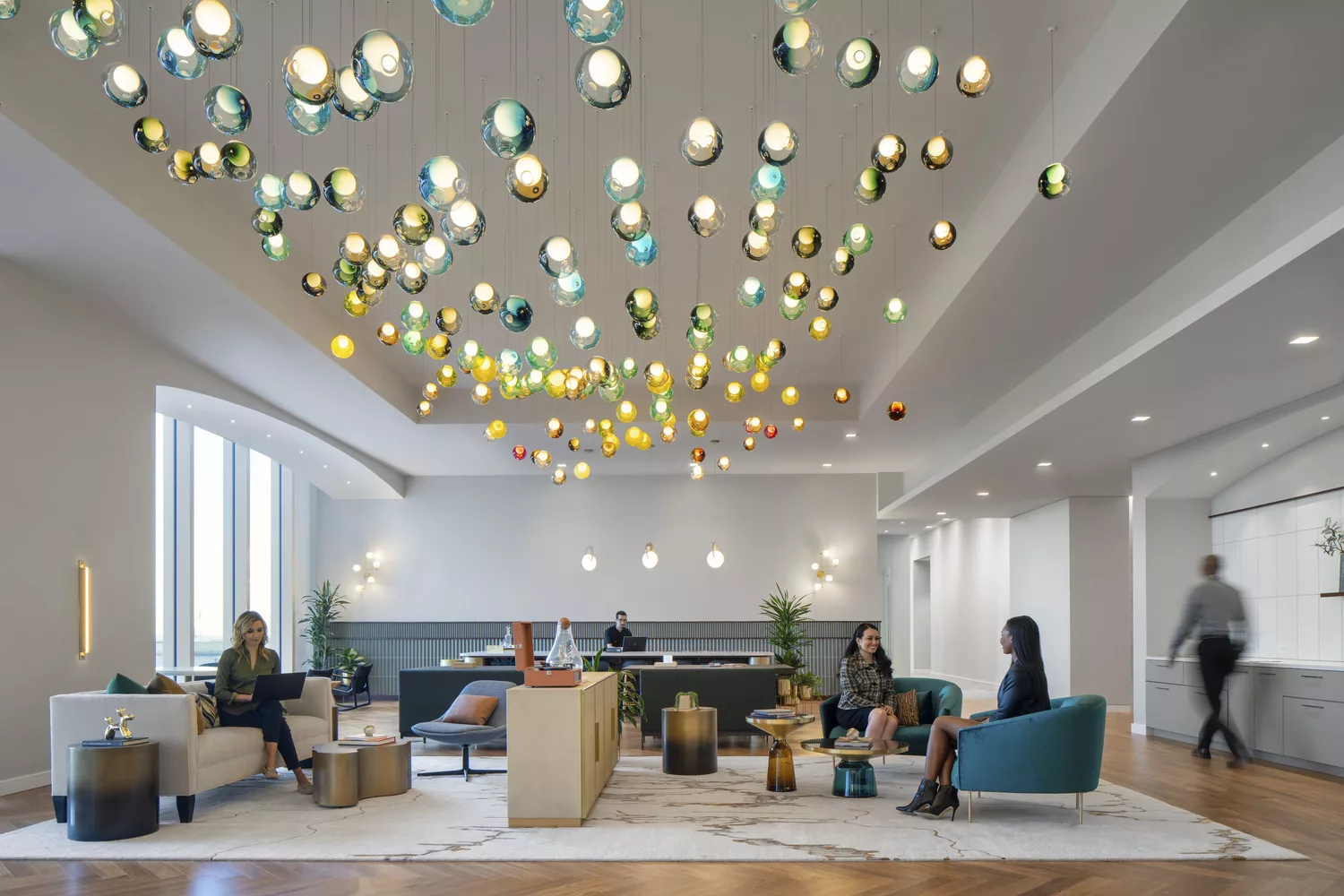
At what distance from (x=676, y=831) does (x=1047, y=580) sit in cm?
1044

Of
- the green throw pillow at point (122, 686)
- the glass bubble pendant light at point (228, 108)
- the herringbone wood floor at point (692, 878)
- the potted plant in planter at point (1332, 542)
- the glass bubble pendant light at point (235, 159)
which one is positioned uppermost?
the glass bubble pendant light at point (228, 108)

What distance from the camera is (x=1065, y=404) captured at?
336 inches

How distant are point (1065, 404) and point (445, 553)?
11135mm

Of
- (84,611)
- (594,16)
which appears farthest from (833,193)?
(84,611)

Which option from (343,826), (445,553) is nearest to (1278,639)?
(343,826)

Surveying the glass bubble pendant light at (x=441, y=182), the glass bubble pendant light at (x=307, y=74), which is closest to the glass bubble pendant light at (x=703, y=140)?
the glass bubble pendant light at (x=441, y=182)

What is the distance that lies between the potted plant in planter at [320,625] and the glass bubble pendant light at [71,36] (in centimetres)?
1425

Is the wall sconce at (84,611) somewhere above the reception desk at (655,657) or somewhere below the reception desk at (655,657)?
above

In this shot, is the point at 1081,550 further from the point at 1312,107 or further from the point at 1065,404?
the point at 1312,107

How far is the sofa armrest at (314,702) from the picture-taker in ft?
27.0

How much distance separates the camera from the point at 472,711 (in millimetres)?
8516

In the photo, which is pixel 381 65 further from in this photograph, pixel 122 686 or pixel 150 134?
pixel 122 686

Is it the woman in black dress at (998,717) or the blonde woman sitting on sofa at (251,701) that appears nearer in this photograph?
the woman in black dress at (998,717)

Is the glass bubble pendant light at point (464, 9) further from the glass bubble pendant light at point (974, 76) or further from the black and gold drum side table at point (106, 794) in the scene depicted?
the black and gold drum side table at point (106, 794)
